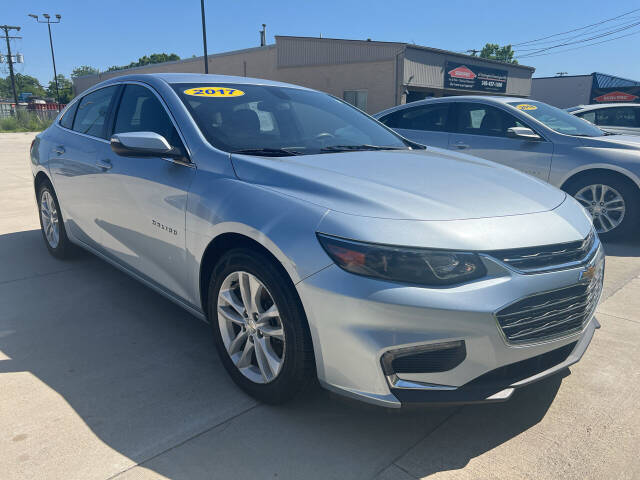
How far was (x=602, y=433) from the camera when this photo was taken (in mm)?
2312

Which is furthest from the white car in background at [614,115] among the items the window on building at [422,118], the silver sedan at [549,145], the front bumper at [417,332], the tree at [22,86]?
the tree at [22,86]

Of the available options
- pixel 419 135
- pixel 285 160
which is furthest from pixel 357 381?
pixel 419 135

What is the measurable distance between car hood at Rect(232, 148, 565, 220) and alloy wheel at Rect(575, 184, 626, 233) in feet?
10.8

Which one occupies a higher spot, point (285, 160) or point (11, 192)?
point (285, 160)

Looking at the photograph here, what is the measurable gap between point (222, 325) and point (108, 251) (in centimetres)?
148

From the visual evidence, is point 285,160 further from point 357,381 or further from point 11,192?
point 11,192

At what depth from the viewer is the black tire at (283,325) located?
215 cm

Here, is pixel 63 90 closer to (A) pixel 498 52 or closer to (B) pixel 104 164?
(A) pixel 498 52

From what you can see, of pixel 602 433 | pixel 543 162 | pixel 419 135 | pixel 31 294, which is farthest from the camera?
pixel 419 135

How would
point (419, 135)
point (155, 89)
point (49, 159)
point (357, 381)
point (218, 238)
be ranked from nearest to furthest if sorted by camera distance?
point (357, 381)
point (218, 238)
point (155, 89)
point (49, 159)
point (419, 135)

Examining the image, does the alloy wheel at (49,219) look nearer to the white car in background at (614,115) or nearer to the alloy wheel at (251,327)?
the alloy wheel at (251,327)

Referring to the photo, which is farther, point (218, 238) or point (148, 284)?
point (148, 284)

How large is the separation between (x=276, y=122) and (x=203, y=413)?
5.75ft

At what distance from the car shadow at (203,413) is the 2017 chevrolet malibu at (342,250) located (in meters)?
0.18
